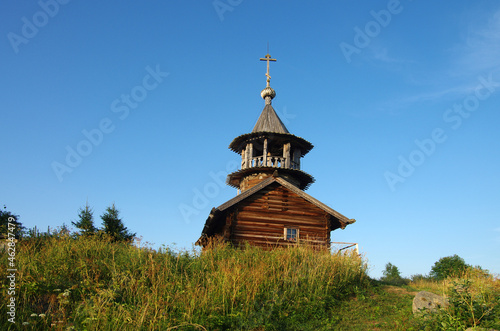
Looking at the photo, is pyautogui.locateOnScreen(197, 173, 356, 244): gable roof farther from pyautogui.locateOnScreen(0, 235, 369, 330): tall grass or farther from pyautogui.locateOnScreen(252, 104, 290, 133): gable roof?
pyautogui.locateOnScreen(0, 235, 369, 330): tall grass

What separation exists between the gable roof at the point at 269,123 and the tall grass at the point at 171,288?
13.5 m

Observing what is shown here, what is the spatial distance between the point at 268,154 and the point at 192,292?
51.2 ft

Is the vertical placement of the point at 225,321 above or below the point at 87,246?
below

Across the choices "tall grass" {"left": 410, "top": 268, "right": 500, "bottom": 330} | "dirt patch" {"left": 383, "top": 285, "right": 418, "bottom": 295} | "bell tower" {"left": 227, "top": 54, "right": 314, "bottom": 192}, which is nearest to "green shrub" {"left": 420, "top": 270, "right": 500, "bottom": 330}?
"tall grass" {"left": 410, "top": 268, "right": 500, "bottom": 330}

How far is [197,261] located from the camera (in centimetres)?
1130

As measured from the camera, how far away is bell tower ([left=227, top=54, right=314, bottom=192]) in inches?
905

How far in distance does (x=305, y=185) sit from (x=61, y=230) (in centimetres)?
1580

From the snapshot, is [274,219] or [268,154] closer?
[274,219]

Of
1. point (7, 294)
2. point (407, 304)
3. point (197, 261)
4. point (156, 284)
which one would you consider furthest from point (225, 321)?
point (407, 304)

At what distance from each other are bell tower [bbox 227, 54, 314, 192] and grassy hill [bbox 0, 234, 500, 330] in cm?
1070

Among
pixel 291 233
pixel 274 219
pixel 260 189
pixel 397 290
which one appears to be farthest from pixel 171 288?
pixel 291 233

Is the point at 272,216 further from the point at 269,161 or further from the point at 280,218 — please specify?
the point at 269,161

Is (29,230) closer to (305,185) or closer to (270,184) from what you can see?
(270,184)

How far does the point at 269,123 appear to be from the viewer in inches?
1001
